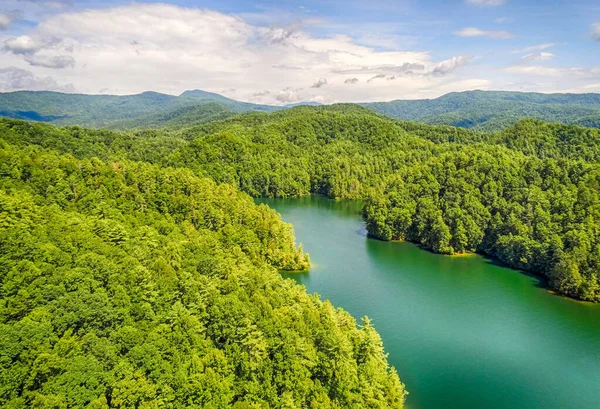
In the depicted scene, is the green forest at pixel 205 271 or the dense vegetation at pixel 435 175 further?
the dense vegetation at pixel 435 175

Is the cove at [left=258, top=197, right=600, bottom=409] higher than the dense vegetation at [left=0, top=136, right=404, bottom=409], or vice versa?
the dense vegetation at [left=0, top=136, right=404, bottom=409]

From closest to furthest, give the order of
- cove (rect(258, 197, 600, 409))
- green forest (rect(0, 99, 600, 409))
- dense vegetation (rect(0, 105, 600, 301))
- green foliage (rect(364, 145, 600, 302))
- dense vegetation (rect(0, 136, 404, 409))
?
dense vegetation (rect(0, 136, 404, 409))
green forest (rect(0, 99, 600, 409))
cove (rect(258, 197, 600, 409))
green foliage (rect(364, 145, 600, 302))
dense vegetation (rect(0, 105, 600, 301))

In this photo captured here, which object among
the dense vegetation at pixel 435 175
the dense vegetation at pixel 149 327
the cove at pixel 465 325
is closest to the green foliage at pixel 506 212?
the dense vegetation at pixel 435 175

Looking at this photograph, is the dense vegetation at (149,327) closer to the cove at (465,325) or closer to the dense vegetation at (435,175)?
the cove at (465,325)

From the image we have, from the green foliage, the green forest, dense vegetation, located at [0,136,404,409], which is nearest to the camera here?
dense vegetation, located at [0,136,404,409]

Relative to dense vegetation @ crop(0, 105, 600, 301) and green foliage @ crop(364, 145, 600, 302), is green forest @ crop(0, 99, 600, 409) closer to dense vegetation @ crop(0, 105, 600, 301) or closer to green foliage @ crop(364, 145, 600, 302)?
green foliage @ crop(364, 145, 600, 302)

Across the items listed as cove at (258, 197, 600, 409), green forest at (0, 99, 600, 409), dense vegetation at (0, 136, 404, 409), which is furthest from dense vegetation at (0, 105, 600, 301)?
dense vegetation at (0, 136, 404, 409)
